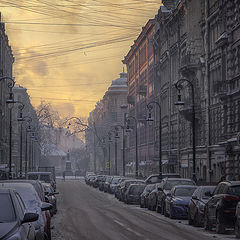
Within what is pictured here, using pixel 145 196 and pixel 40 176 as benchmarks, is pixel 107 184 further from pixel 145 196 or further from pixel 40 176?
pixel 145 196

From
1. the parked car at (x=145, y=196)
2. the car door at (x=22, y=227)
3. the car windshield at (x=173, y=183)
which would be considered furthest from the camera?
the parked car at (x=145, y=196)

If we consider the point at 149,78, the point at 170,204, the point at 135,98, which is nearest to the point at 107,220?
the point at 170,204

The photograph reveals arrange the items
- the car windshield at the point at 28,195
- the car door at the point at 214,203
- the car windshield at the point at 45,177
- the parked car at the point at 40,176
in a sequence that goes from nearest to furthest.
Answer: the car windshield at the point at 28,195
the car door at the point at 214,203
the parked car at the point at 40,176
the car windshield at the point at 45,177

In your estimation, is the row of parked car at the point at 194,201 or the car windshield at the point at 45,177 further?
the car windshield at the point at 45,177

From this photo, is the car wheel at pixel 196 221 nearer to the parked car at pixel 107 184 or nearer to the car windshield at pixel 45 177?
the car windshield at pixel 45 177

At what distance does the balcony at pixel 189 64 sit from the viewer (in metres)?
58.9

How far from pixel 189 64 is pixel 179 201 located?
105ft

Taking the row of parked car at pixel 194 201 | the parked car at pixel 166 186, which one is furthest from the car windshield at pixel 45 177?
the parked car at pixel 166 186

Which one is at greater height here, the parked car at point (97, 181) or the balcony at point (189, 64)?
the balcony at point (189, 64)

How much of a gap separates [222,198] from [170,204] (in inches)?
354

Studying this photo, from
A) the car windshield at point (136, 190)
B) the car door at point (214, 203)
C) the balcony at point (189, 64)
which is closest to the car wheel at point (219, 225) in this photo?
the car door at point (214, 203)

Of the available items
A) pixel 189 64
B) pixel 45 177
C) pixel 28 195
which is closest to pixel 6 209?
pixel 28 195

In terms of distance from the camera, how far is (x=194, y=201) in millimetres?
24641

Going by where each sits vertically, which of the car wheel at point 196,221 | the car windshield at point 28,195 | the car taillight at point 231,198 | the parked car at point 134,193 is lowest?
the car wheel at point 196,221
